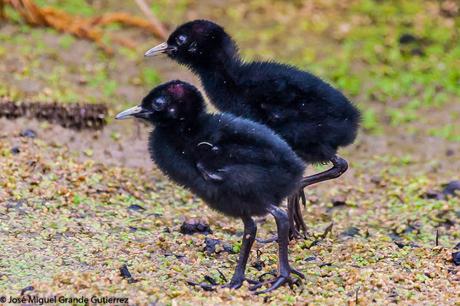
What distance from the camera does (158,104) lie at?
5.96m

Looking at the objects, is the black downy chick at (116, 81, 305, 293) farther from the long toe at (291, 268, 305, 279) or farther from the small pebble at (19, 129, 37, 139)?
the small pebble at (19, 129, 37, 139)

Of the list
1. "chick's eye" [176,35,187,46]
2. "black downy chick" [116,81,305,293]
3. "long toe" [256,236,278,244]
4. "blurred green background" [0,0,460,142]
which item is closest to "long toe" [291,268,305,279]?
"black downy chick" [116,81,305,293]

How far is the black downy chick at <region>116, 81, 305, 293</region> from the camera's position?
557 cm

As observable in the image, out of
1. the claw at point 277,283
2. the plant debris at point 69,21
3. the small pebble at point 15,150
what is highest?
the plant debris at point 69,21

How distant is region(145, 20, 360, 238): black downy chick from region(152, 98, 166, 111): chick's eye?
827mm

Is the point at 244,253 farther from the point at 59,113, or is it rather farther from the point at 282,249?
the point at 59,113

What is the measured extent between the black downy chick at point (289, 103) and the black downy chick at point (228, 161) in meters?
0.66

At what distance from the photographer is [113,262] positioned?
235 inches

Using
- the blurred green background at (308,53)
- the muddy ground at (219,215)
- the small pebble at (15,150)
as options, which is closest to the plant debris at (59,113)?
the muddy ground at (219,215)

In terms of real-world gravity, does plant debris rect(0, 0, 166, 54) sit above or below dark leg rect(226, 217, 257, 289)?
above

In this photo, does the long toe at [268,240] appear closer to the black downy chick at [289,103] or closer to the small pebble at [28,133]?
the black downy chick at [289,103]

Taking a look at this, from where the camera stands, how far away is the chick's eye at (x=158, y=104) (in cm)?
594

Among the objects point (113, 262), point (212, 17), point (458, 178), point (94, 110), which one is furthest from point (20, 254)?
point (212, 17)

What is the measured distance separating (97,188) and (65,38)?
380 centimetres
